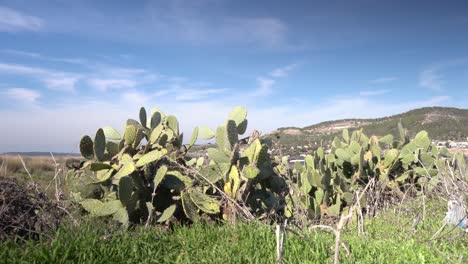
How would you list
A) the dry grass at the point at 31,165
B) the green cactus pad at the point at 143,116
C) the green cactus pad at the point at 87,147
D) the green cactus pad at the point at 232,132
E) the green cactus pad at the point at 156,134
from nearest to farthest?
the green cactus pad at the point at 87,147
the green cactus pad at the point at 232,132
the green cactus pad at the point at 156,134
the green cactus pad at the point at 143,116
the dry grass at the point at 31,165

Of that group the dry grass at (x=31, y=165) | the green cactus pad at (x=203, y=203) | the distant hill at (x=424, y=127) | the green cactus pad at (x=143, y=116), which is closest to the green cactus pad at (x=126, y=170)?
the green cactus pad at (x=203, y=203)

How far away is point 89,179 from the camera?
15.4 ft

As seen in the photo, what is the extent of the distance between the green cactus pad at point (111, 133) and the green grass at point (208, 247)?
1.16 m

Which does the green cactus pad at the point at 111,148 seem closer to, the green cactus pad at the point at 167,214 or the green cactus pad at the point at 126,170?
the green cactus pad at the point at 126,170

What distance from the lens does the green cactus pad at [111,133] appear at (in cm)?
486

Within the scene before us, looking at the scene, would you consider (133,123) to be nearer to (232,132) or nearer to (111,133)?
(111,133)

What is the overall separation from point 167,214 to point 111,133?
3.85 feet

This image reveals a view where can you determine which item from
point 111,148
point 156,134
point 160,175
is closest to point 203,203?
point 160,175

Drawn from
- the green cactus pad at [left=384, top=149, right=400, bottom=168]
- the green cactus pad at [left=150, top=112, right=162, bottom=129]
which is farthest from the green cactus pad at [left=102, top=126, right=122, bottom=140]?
the green cactus pad at [left=384, top=149, right=400, bottom=168]

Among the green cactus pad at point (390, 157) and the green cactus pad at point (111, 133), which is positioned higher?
the green cactus pad at point (111, 133)

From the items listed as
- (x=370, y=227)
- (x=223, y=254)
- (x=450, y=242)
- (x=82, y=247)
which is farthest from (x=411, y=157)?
(x=82, y=247)

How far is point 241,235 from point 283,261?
23.4 inches

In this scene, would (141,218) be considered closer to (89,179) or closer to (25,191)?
(89,179)

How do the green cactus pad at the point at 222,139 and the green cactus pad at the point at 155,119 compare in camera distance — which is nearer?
the green cactus pad at the point at 222,139
